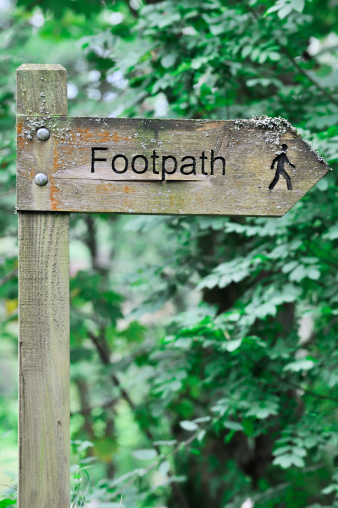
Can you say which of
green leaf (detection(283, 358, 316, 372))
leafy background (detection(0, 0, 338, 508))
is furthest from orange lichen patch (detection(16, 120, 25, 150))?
green leaf (detection(283, 358, 316, 372))

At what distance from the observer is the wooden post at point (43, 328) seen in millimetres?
1236

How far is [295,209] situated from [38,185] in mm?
1196

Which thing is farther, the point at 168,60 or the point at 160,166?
the point at 168,60

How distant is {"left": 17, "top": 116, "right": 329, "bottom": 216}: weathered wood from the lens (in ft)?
4.12

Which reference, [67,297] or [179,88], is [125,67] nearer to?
[179,88]

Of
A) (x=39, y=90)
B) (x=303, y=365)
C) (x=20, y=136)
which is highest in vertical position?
(x=39, y=90)

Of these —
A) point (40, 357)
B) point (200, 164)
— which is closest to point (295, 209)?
point (200, 164)

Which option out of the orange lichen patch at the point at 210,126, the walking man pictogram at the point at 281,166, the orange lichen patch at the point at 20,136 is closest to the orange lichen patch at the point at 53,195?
the orange lichen patch at the point at 20,136

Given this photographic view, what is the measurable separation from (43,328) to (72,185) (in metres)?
0.37

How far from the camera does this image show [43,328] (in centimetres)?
126

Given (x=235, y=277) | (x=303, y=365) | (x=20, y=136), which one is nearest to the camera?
(x=20, y=136)

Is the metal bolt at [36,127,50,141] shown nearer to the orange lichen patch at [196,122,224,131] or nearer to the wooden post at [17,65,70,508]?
the wooden post at [17,65,70,508]

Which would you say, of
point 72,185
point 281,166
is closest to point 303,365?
point 281,166

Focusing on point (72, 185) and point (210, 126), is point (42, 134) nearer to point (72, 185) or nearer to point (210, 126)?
point (72, 185)
